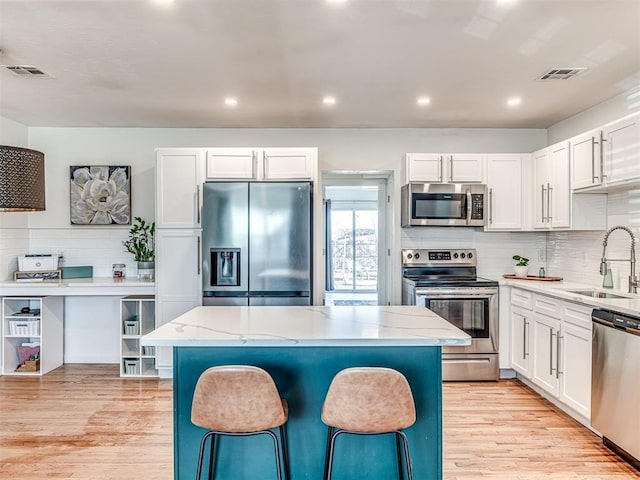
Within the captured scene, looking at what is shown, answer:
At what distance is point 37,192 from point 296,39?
6.20 feet

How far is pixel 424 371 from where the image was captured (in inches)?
83.5

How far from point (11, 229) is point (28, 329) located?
107 cm

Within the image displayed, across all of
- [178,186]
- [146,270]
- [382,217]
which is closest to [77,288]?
[146,270]

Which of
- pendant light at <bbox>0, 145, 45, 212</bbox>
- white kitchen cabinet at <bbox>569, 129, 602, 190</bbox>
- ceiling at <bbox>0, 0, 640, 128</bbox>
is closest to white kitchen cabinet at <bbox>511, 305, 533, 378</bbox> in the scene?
white kitchen cabinet at <bbox>569, 129, 602, 190</bbox>

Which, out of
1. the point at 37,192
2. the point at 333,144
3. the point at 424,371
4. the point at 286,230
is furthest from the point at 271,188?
the point at 424,371

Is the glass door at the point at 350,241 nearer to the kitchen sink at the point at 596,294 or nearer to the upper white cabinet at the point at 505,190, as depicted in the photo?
the upper white cabinet at the point at 505,190

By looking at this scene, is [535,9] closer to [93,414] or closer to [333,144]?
[333,144]

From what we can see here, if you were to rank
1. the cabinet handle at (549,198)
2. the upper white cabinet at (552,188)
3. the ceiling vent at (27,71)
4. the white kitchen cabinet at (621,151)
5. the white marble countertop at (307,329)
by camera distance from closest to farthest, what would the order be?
the white marble countertop at (307,329), the white kitchen cabinet at (621,151), the ceiling vent at (27,71), the upper white cabinet at (552,188), the cabinet handle at (549,198)

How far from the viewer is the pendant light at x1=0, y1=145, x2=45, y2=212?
249 centimetres

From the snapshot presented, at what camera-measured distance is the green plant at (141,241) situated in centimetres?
455

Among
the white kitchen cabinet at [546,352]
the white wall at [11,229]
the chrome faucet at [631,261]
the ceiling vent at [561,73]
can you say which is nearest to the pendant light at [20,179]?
the white wall at [11,229]

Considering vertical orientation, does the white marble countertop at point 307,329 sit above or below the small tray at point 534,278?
below

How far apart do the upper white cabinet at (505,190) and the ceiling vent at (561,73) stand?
48.3 inches

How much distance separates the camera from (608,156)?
10.4ft
